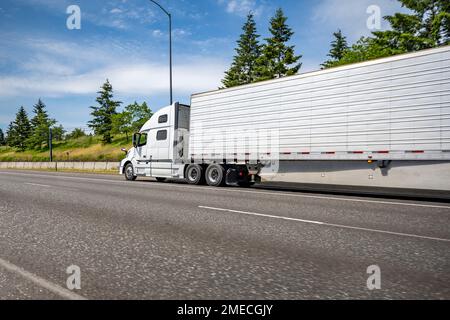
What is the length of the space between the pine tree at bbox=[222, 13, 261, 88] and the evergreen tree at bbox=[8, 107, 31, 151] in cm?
6279

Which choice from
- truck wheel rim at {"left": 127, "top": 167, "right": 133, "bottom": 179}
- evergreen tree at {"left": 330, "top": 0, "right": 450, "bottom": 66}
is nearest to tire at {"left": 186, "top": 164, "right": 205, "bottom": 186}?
truck wheel rim at {"left": 127, "top": 167, "right": 133, "bottom": 179}

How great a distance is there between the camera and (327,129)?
1084 centimetres

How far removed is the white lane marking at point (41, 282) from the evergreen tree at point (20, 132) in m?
91.2

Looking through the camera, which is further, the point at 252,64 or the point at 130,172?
the point at 252,64

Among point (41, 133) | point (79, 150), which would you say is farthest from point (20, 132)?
point (79, 150)

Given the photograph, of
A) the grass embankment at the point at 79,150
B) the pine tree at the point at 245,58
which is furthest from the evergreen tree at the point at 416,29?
the grass embankment at the point at 79,150

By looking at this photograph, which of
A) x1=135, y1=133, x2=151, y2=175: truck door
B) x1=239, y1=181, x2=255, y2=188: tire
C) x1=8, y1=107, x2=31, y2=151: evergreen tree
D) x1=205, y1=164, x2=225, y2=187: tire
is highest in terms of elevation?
x1=8, y1=107, x2=31, y2=151: evergreen tree

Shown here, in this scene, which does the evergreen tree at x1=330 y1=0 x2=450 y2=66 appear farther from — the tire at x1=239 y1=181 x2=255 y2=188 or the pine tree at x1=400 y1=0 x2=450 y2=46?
the tire at x1=239 y1=181 x2=255 y2=188

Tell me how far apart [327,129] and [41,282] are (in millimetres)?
9796

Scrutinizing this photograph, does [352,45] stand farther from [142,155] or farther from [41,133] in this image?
[41,133]

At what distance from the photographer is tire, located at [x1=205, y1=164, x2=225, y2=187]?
45.0ft
